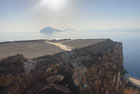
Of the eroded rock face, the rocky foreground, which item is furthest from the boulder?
the eroded rock face

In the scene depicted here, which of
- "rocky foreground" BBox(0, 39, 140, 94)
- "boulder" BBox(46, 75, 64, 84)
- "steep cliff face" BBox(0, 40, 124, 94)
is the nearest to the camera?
"rocky foreground" BBox(0, 39, 140, 94)

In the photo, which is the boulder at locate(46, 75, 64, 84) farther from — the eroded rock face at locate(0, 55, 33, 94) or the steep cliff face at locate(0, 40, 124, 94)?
the eroded rock face at locate(0, 55, 33, 94)

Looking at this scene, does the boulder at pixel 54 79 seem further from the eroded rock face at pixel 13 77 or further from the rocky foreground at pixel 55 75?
the eroded rock face at pixel 13 77

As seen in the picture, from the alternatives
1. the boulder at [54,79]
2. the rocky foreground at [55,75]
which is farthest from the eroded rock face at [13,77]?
the boulder at [54,79]

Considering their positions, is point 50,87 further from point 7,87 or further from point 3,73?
point 3,73

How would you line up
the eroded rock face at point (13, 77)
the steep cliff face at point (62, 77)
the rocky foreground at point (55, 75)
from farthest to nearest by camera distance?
the steep cliff face at point (62, 77) → the rocky foreground at point (55, 75) → the eroded rock face at point (13, 77)

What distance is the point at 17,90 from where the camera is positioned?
6965 millimetres

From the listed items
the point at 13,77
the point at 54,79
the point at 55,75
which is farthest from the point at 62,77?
the point at 13,77

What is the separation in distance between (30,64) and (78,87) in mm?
4506

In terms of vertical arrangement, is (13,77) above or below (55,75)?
above

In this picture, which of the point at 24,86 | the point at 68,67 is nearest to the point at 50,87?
the point at 24,86

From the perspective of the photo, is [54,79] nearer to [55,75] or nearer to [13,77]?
[55,75]

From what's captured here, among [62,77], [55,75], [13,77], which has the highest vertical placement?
[13,77]

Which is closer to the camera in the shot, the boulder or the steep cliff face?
the steep cliff face
